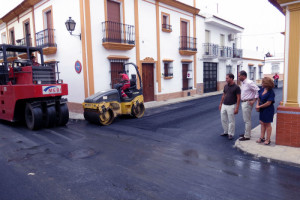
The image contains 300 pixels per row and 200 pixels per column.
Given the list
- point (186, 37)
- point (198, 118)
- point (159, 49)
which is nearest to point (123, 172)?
point (198, 118)

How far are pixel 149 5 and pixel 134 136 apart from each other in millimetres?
9271

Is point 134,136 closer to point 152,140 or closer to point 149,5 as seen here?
point 152,140

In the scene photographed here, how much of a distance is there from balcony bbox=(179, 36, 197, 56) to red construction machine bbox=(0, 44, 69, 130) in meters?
9.74

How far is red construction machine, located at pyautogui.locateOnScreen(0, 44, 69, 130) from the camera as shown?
7312mm

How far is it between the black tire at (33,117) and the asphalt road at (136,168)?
389mm

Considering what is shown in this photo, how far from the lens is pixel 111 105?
8281 millimetres

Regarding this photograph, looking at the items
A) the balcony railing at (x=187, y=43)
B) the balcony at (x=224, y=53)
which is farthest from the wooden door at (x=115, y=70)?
the balcony at (x=224, y=53)

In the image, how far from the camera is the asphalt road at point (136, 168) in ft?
11.0

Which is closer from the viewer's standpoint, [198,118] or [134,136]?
[134,136]

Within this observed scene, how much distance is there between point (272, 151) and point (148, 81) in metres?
9.47

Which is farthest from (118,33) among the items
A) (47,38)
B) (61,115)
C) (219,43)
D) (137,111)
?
(219,43)

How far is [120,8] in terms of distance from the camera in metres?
11.8

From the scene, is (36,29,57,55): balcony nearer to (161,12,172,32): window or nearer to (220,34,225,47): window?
(161,12,172,32): window

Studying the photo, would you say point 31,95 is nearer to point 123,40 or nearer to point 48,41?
point 123,40
